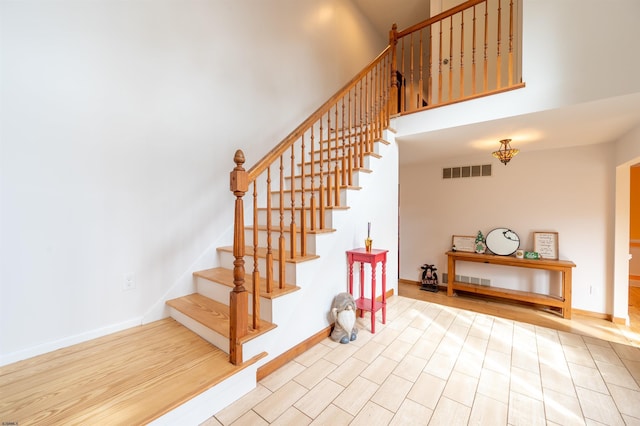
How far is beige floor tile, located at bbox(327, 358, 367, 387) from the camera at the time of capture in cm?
159

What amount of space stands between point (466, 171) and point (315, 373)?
13.1 ft

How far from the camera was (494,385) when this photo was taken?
1562mm

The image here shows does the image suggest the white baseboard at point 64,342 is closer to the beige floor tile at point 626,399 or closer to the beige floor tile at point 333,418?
the beige floor tile at point 333,418

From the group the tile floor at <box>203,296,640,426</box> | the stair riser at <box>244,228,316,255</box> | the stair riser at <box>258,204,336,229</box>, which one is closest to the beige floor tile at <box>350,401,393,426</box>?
the tile floor at <box>203,296,640,426</box>

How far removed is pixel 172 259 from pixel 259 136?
5.12ft

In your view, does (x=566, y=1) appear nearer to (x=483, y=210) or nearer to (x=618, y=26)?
(x=618, y=26)

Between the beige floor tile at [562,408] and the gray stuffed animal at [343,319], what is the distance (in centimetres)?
120

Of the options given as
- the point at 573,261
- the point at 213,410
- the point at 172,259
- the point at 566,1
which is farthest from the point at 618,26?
the point at 172,259

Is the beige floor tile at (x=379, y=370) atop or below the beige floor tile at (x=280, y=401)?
atop

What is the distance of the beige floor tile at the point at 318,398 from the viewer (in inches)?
53.2

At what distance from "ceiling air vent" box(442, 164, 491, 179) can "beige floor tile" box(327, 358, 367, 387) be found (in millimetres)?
3684

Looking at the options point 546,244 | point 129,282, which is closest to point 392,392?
point 129,282

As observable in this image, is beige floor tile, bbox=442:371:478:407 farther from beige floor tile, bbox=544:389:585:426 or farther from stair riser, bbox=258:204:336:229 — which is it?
stair riser, bbox=258:204:336:229

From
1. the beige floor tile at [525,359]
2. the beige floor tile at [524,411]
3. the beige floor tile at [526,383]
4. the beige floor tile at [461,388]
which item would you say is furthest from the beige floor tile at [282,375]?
the beige floor tile at [525,359]
